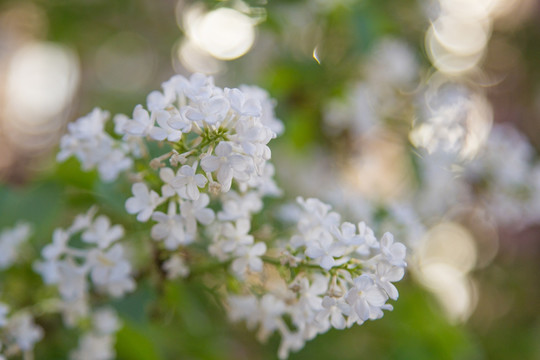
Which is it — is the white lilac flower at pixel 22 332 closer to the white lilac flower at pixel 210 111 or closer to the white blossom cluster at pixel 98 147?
the white blossom cluster at pixel 98 147

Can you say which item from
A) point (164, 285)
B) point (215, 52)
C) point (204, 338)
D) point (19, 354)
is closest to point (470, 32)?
point (215, 52)

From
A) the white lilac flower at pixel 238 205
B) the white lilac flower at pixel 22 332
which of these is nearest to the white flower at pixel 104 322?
the white lilac flower at pixel 22 332

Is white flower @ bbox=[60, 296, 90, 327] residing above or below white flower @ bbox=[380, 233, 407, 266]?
below

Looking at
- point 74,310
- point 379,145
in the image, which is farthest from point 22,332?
point 379,145

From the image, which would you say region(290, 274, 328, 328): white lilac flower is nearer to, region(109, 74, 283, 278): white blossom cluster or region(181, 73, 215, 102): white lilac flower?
region(109, 74, 283, 278): white blossom cluster

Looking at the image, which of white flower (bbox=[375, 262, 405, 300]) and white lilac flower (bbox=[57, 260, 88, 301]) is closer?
white flower (bbox=[375, 262, 405, 300])

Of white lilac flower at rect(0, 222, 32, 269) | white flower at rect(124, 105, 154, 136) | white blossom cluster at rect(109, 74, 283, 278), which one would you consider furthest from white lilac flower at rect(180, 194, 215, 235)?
white lilac flower at rect(0, 222, 32, 269)
